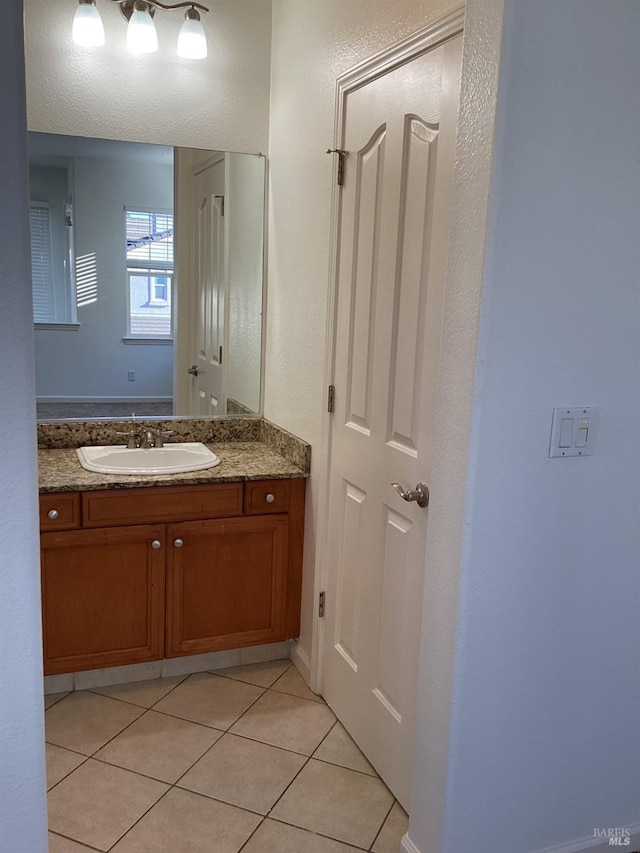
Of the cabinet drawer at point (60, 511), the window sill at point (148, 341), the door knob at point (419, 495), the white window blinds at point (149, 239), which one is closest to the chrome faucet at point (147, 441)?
the window sill at point (148, 341)

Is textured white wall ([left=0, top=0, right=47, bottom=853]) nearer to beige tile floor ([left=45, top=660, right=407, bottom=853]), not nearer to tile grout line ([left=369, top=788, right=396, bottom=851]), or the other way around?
beige tile floor ([left=45, top=660, right=407, bottom=853])

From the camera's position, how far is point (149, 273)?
2.82 metres

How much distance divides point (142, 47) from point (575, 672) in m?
2.42

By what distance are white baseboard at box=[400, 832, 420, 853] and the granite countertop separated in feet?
3.96

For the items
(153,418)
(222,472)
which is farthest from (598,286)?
(153,418)

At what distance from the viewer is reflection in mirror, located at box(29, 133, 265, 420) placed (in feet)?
8.66

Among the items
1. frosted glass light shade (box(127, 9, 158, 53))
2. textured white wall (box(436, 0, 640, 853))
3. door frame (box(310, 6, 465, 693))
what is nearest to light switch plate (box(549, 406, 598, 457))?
textured white wall (box(436, 0, 640, 853))

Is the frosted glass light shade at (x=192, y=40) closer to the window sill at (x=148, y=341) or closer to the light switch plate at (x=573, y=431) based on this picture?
the window sill at (x=148, y=341)

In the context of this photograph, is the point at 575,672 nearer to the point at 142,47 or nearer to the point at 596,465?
the point at 596,465

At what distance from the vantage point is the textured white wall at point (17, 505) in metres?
1.05

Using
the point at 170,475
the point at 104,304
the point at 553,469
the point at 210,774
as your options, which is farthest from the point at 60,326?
the point at 553,469

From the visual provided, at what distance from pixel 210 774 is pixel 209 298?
174cm

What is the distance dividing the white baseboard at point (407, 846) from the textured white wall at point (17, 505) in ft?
2.97

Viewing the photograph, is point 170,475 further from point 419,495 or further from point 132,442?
point 419,495
